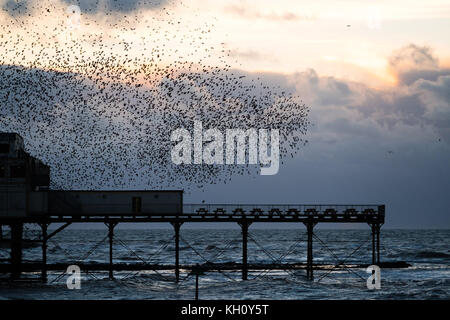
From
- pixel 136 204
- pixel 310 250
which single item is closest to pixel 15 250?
pixel 136 204

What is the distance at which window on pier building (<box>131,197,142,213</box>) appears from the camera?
7019 cm

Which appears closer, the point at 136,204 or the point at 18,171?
the point at 18,171

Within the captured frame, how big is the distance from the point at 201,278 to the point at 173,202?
1540 cm

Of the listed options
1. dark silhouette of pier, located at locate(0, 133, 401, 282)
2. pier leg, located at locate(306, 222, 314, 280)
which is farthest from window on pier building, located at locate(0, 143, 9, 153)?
pier leg, located at locate(306, 222, 314, 280)

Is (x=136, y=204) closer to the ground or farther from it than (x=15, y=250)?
farther from it

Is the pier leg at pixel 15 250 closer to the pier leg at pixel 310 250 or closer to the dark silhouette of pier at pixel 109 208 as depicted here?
the dark silhouette of pier at pixel 109 208

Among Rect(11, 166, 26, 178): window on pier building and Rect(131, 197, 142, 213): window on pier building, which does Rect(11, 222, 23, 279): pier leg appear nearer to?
Rect(11, 166, 26, 178): window on pier building

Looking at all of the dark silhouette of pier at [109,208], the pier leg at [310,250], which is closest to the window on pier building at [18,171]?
the dark silhouette of pier at [109,208]

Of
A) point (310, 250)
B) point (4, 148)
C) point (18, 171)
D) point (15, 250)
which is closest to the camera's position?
point (18, 171)

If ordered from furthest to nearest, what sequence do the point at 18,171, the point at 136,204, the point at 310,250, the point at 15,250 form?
1. the point at 15,250
2. the point at 310,250
3. the point at 136,204
4. the point at 18,171

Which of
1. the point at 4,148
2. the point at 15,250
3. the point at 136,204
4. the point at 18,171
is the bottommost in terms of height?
the point at 15,250

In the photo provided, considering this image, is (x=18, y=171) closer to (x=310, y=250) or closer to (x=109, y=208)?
(x=109, y=208)

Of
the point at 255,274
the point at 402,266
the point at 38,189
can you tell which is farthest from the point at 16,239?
the point at 402,266

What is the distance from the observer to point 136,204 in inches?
2766
